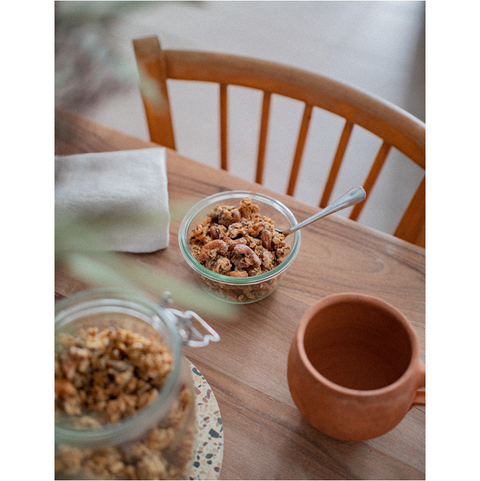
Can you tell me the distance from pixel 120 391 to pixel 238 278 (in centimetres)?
20

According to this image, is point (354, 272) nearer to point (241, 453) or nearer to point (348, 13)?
point (241, 453)

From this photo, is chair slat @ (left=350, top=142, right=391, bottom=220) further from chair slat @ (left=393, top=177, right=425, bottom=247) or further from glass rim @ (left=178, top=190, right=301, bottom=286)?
glass rim @ (left=178, top=190, right=301, bottom=286)

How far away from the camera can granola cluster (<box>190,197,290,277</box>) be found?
560 millimetres

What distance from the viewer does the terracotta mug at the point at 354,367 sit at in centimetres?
40

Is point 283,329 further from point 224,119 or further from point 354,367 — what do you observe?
point 224,119

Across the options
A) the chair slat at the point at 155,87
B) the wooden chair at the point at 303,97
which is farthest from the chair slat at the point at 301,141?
the chair slat at the point at 155,87

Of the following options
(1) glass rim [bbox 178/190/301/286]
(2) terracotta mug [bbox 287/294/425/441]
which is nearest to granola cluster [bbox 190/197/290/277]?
(1) glass rim [bbox 178/190/301/286]

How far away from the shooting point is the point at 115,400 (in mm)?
379

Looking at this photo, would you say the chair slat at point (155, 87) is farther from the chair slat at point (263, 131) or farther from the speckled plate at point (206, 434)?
the speckled plate at point (206, 434)

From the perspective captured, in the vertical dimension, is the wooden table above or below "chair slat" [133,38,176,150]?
below

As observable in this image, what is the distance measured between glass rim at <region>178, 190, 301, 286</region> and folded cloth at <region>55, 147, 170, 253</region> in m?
0.05

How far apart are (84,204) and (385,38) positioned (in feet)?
6.83

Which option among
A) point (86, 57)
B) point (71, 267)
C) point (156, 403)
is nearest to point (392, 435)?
point (156, 403)

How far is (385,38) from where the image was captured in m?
2.27
